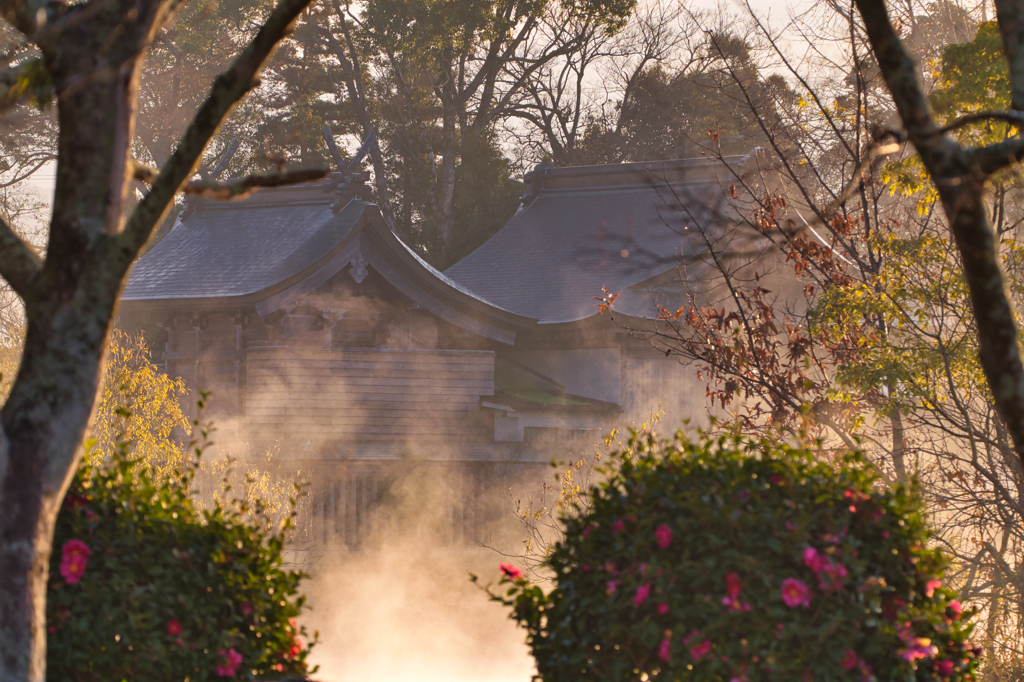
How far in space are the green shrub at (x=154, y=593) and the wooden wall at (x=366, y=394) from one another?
13287 millimetres

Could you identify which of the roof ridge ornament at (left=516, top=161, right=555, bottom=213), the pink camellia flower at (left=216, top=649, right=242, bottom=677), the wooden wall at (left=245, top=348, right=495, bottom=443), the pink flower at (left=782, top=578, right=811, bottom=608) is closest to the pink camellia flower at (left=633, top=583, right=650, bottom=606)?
the pink flower at (left=782, top=578, right=811, bottom=608)

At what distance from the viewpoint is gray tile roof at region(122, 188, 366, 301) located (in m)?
17.8

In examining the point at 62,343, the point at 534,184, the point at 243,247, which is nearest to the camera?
the point at 62,343

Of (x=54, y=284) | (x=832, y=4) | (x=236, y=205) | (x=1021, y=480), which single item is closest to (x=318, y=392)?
(x=236, y=205)

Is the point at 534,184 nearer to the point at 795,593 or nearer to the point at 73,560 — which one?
the point at 73,560

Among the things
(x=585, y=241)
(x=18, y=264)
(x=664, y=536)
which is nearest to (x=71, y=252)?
(x=18, y=264)

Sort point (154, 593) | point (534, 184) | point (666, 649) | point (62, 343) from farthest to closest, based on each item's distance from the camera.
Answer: point (534, 184)
point (154, 593)
point (666, 649)
point (62, 343)

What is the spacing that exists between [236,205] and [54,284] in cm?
1979

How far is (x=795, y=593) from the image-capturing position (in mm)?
3734

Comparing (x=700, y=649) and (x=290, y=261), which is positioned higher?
(x=290, y=261)

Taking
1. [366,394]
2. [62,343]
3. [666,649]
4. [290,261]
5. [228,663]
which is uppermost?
[290,261]

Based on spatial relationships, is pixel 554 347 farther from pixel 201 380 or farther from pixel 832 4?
pixel 832 4

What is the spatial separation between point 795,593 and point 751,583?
187 millimetres

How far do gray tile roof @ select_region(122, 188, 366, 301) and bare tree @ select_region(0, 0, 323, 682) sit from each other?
42.0ft
